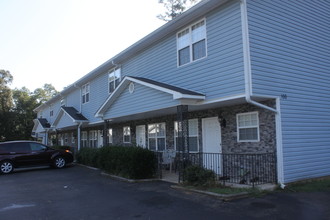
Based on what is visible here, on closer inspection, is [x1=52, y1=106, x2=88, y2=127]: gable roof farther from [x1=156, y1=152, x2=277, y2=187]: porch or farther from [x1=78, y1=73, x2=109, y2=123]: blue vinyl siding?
[x1=156, y1=152, x2=277, y2=187]: porch

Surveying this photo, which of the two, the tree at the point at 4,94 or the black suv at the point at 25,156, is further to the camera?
the tree at the point at 4,94

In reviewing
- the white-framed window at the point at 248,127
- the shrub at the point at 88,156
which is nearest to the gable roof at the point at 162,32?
the white-framed window at the point at 248,127

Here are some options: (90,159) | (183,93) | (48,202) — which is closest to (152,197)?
(48,202)

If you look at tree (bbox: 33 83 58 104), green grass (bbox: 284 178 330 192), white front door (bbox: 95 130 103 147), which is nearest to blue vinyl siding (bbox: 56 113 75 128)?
white front door (bbox: 95 130 103 147)

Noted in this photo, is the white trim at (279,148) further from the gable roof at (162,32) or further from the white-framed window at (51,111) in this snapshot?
the white-framed window at (51,111)

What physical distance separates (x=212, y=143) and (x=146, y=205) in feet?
15.9

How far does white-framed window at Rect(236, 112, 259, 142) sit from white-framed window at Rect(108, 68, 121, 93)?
847 cm

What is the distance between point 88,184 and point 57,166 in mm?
6738

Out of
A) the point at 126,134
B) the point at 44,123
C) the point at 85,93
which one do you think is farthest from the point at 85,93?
the point at 44,123

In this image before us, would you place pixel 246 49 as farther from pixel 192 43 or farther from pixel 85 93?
pixel 85 93

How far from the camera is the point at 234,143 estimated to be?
33.1 ft

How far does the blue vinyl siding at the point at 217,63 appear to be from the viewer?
344 inches

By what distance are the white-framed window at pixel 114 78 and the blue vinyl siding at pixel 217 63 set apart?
5.12 meters

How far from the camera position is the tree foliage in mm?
41000
